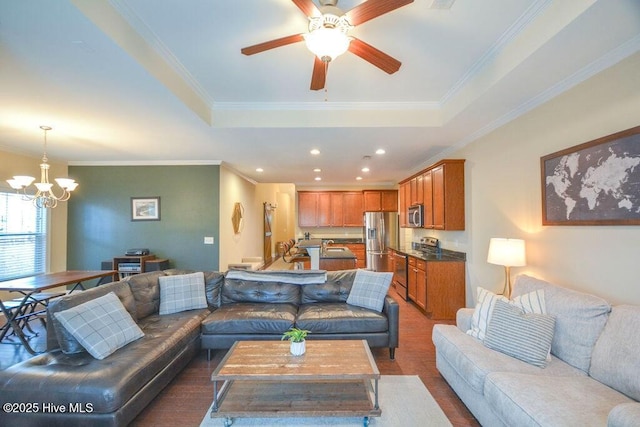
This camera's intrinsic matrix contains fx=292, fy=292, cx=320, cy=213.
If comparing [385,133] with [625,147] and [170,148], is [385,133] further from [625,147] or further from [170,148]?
[170,148]

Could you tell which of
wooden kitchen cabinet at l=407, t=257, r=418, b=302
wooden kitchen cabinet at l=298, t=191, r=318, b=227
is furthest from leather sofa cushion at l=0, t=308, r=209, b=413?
wooden kitchen cabinet at l=298, t=191, r=318, b=227

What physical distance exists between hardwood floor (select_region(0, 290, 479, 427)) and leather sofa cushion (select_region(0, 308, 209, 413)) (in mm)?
290

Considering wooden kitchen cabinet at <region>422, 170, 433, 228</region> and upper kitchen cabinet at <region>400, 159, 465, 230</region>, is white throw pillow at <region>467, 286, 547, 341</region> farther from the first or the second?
wooden kitchen cabinet at <region>422, 170, 433, 228</region>

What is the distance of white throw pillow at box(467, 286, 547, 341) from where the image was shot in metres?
2.28

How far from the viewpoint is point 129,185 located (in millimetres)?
5590

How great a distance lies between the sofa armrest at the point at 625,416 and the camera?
1159 mm

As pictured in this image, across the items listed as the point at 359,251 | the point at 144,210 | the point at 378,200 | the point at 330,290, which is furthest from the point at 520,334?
Answer: the point at 378,200

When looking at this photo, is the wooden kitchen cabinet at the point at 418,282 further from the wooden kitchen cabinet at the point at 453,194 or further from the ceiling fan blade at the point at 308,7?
the ceiling fan blade at the point at 308,7

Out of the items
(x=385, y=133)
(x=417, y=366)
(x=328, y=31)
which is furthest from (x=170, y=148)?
(x=417, y=366)

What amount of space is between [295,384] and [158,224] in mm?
4547

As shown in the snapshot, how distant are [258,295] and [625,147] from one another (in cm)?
356

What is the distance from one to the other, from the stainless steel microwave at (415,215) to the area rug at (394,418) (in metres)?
3.22

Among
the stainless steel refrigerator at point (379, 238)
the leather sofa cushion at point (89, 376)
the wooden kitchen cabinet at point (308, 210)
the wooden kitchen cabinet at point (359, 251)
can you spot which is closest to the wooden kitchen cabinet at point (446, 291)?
the stainless steel refrigerator at point (379, 238)

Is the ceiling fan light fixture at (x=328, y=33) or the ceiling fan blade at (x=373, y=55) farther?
the ceiling fan blade at (x=373, y=55)
